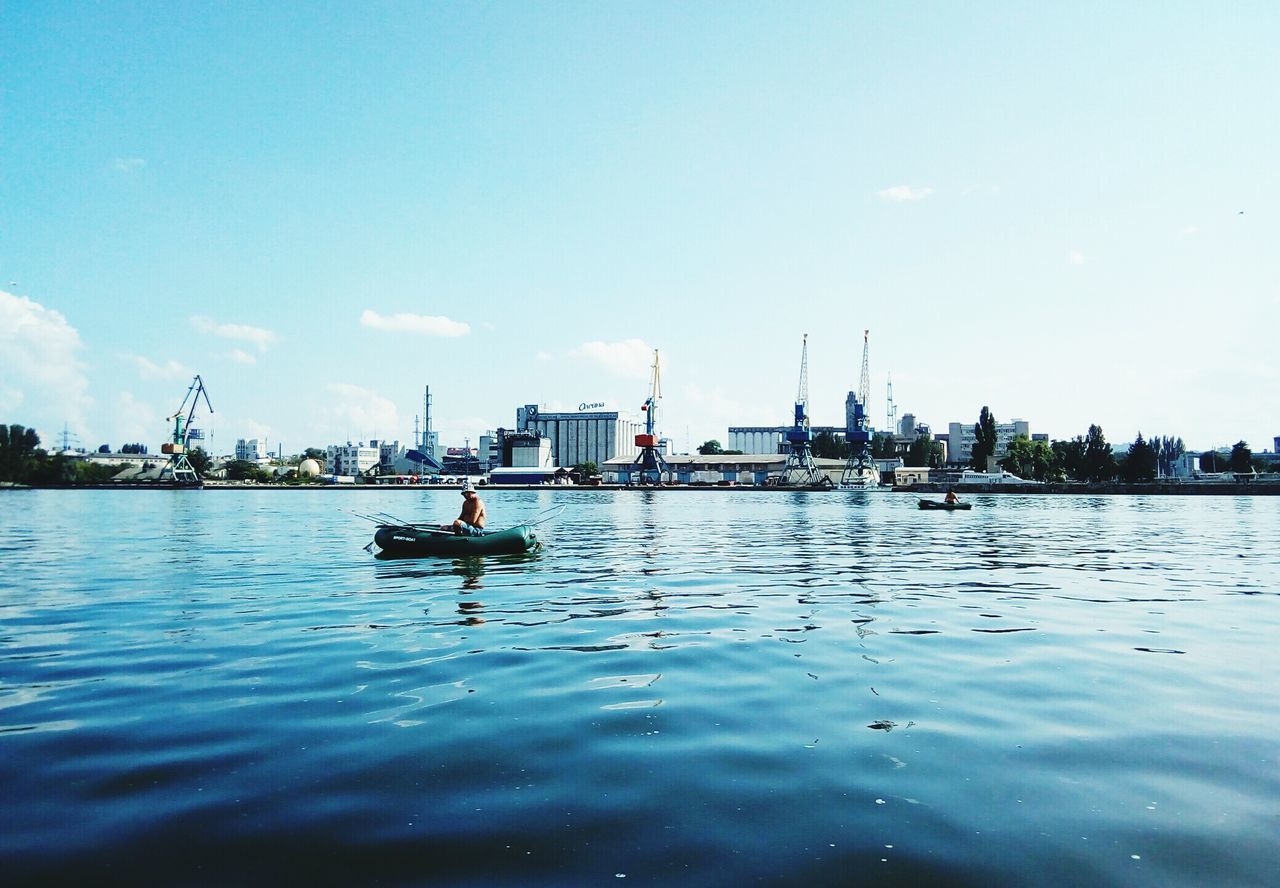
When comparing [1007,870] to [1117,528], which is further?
[1117,528]

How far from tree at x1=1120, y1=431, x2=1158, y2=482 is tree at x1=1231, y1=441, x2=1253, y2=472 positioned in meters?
27.5

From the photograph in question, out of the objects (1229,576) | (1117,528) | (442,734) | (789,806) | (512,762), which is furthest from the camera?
(1117,528)

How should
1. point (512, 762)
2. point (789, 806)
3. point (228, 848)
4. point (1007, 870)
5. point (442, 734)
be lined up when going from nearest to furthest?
point (1007, 870)
point (228, 848)
point (789, 806)
point (512, 762)
point (442, 734)

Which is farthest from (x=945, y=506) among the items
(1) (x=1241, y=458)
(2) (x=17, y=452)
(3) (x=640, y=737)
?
(2) (x=17, y=452)

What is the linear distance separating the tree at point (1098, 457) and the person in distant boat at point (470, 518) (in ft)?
486

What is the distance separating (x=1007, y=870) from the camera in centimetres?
511

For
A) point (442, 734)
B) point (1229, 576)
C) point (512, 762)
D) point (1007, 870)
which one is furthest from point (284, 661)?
point (1229, 576)

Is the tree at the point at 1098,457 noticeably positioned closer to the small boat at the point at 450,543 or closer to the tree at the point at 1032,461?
the tree at the point at 1032,461

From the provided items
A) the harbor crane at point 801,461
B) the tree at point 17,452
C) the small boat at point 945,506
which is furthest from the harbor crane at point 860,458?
the tree at point 17,452

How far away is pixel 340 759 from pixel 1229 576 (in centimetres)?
2425

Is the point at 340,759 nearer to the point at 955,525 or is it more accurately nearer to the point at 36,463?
the point at 955,525

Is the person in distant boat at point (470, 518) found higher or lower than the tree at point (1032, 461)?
lower

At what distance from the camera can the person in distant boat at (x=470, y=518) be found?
26234mm

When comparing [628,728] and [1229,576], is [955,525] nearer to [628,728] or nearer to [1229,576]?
[1229,576]
